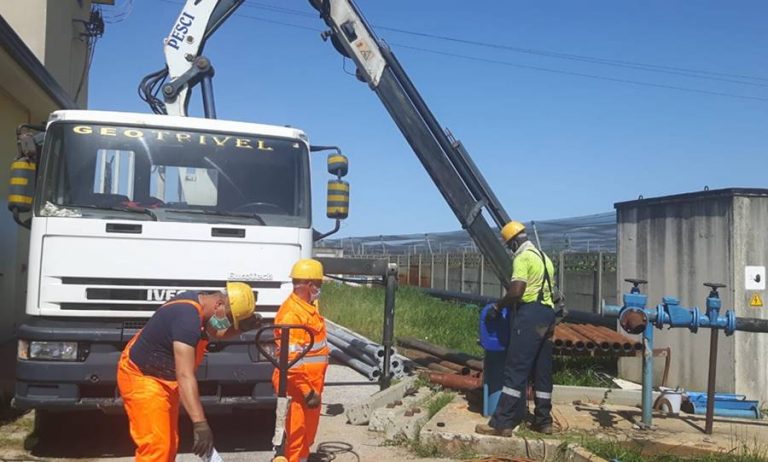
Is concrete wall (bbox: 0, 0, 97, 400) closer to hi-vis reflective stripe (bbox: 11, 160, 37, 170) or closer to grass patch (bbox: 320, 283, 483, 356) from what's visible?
hi-vis reflective stripe (bbox: 11, 160, 37, 170)

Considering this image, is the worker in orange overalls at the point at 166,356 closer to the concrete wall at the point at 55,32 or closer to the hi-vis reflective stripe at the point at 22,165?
the hi-vis reflective stripe at the point at 22,165

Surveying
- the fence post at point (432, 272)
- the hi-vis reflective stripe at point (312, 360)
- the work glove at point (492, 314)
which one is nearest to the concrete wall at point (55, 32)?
the work glove at point (492, 314)

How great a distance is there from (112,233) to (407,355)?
19.9 feet

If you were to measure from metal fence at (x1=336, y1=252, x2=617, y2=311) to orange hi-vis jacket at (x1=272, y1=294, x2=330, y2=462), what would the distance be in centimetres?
537

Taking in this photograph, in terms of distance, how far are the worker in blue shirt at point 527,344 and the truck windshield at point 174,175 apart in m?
2.07

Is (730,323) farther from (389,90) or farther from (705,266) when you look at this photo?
(389,90)

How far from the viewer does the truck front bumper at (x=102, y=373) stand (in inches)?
218

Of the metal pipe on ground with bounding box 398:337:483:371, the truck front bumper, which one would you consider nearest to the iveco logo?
the truck front bumper

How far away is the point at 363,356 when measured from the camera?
10.2 metres

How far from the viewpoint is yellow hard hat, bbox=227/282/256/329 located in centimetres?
420

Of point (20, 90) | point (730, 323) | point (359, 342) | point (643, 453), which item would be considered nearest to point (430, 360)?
point (359, 342)

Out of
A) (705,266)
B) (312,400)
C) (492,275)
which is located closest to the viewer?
(312,400)

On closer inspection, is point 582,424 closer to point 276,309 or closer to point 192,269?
point 276,309

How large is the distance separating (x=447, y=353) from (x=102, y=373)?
17.2ft
